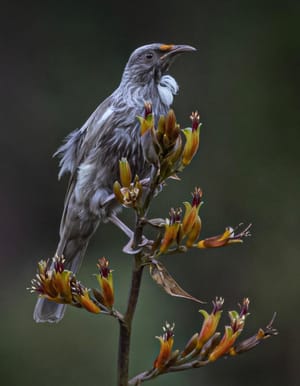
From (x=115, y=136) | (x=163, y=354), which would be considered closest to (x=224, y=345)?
(x=163, y=354)

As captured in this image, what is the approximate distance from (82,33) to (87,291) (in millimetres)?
6511

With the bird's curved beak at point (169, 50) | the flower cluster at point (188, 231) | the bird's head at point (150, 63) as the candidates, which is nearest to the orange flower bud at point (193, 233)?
the flower cluster at point (188, 231)

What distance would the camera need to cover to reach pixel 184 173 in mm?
7215

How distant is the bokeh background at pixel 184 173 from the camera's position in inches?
219

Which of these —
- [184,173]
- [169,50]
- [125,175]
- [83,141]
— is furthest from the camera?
[184,173]

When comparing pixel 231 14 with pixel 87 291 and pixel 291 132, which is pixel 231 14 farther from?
pixel 87 291

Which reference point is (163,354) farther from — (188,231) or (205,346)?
(188,231)

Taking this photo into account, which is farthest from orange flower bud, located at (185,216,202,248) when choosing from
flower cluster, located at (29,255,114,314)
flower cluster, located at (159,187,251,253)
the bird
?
the bird

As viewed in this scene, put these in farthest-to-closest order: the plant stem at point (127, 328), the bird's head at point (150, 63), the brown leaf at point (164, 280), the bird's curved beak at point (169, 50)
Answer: the bird's head at point (150, 63)
the bird's curved beak at point (169, 50)
the brown leaf at point (164, 280)
the plant stem at point (127, 328)

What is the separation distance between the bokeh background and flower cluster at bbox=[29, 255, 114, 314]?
9.13 ft

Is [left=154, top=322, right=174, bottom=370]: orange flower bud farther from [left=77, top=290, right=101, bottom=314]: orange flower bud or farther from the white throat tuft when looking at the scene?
the white throat tuft

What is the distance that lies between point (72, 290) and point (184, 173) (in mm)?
4864

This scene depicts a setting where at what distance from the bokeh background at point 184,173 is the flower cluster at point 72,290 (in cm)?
278

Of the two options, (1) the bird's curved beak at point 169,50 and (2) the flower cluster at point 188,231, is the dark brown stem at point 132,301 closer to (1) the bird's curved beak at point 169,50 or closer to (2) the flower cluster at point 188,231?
(2) the flower cluster at point 188,231
